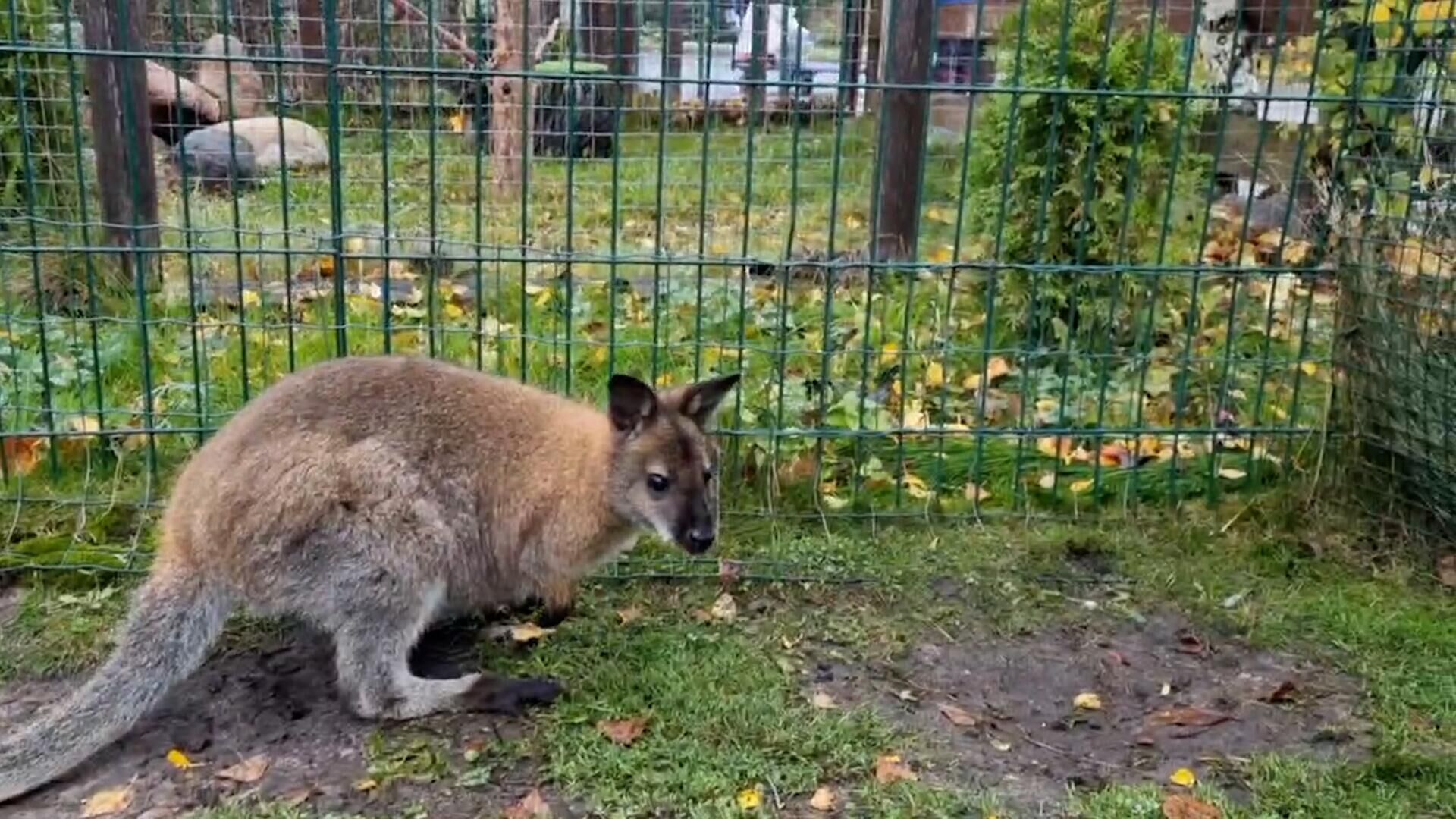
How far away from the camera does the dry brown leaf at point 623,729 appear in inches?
138

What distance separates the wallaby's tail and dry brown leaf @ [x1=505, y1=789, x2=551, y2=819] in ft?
3.27

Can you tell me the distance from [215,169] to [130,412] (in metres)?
4.65

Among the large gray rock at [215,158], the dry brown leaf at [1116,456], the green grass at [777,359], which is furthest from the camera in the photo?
the large gray rock at [215,158]

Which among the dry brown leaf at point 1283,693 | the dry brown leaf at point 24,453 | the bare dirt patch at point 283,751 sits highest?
the dry brown leaf at point 24,453

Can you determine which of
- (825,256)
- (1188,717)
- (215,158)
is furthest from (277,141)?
(1188,717)

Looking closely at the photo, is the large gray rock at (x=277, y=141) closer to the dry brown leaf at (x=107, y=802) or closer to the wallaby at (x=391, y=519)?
the wallaby at (x=391, y=519)

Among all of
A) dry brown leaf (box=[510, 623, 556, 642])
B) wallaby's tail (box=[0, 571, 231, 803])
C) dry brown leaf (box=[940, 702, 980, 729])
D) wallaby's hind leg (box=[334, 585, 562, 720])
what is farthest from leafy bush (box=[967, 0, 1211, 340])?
wallaby's tail (box=[0, 571, 231, 803])

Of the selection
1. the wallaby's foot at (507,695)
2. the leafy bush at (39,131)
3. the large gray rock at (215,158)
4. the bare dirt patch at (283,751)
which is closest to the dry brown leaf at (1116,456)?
the wallaby's foot at (507,695)

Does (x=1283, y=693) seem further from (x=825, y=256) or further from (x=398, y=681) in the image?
(x=825, y=256)

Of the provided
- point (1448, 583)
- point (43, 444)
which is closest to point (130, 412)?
point (43, 444)

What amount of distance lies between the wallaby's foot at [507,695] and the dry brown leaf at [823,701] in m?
0.71

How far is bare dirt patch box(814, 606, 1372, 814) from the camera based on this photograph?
347 centimetres

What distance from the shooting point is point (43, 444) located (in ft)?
16.0

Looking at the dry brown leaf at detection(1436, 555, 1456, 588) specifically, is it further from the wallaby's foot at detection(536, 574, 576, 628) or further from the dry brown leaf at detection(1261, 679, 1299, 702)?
the wallaby's foot at detection(536, 574, 576, 628)
